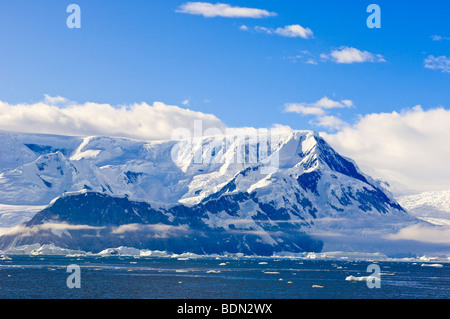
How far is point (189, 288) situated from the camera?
192750 mm
